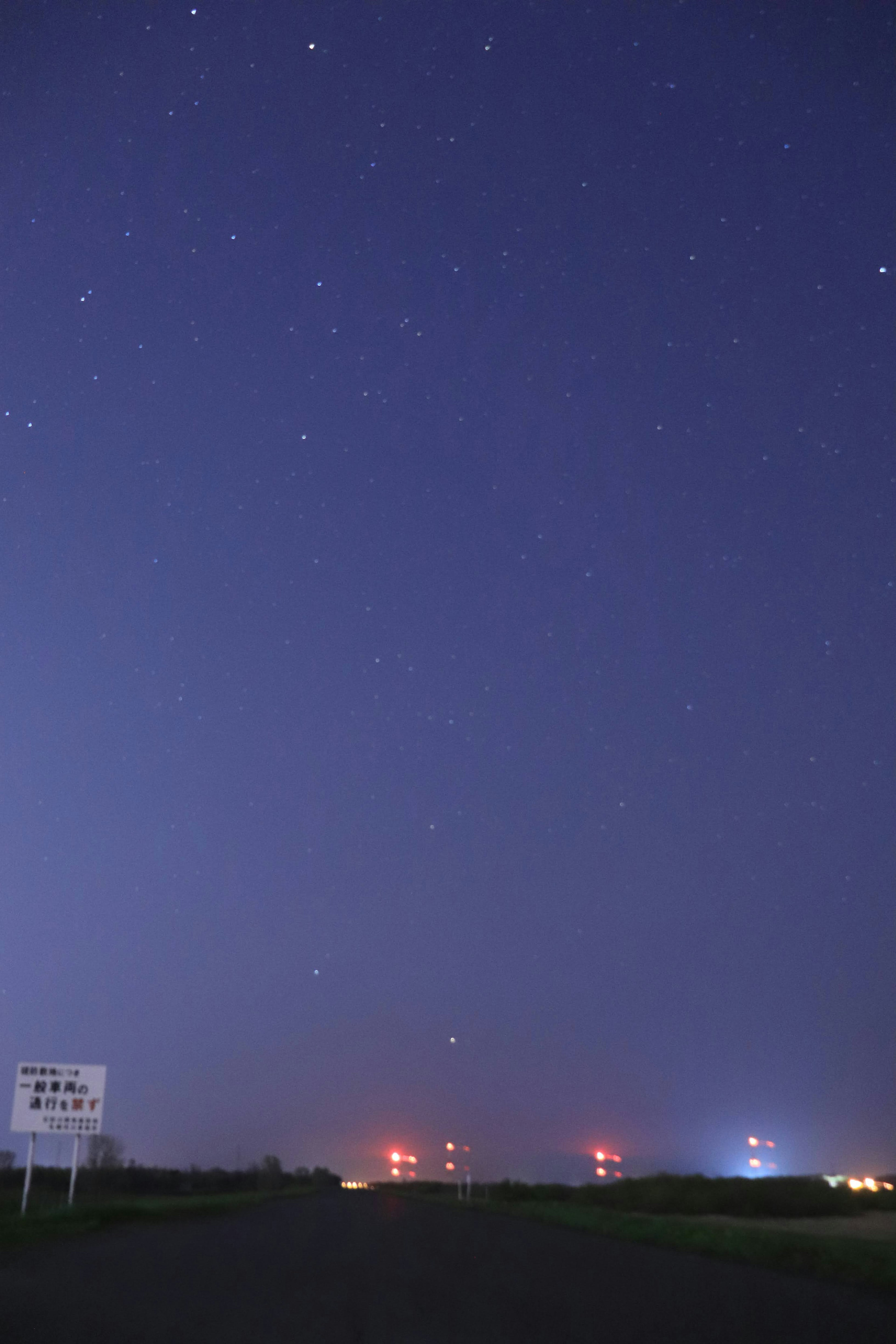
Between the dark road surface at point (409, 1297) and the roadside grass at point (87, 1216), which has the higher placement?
the dark road surface at point (409, 1297)

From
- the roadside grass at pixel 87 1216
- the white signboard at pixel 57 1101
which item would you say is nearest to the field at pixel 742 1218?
the roadside grass at pixel 87 1216

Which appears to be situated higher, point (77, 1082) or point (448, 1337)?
point (77, 1082)

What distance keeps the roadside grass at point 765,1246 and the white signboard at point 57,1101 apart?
38.5ft

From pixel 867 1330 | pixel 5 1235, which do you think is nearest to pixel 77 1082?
pixel 5 1235

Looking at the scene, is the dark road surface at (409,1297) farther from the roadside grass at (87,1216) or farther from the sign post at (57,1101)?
the sign post at (57,1101)

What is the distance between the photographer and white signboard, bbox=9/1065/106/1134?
85.9ft

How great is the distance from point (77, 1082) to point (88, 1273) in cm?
1608

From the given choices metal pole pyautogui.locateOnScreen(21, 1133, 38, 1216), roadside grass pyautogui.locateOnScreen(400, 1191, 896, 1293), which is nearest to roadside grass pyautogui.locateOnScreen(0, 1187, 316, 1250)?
metal pole pyautogui.locateOnScreen(21, 1133, 38, 1216)

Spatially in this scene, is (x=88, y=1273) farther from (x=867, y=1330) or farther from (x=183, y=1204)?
(x=183, y=1204)

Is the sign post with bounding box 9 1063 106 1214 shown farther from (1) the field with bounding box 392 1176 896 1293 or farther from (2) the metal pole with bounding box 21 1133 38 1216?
(1) the field with bounding box 392 1176 896 1293

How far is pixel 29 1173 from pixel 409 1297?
1974 cm

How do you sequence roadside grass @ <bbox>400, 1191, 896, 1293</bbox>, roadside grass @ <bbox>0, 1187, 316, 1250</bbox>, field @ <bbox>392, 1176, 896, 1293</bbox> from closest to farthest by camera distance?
1. roadside grass @ <bbox>400, 1191, 896, 1293</bbox>
2. field @ <bbox>392, 1176, 896, 1293</bbox>
3. roadside grass @ <bbox>0, 1187, 316, 1250</bbox>

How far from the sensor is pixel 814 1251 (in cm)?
1404

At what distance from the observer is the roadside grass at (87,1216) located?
17.9 metres
